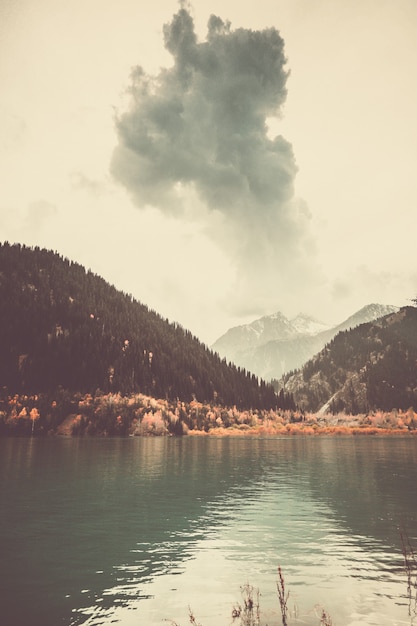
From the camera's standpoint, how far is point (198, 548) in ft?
82.7

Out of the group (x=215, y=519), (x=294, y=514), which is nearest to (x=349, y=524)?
(x=294, y=514)

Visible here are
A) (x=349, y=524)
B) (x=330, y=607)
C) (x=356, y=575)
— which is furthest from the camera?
(x=349, y=524)

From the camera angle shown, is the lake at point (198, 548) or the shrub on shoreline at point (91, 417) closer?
the lake at point (198, 548)

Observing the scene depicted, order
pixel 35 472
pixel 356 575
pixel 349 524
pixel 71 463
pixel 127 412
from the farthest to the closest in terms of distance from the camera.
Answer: pixel 127 412, pixel 71 463, pixel 35 472, pixel 349 524, pixel 356 575

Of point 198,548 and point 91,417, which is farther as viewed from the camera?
point 91,417

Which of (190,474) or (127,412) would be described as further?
(127,412)

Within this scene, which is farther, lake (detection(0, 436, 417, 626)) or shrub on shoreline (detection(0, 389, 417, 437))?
shrub on shoreline (detection(0, 389, 417, 437))

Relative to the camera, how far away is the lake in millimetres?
16516

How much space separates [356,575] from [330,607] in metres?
4.30

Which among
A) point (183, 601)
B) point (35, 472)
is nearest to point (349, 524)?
point (183, 601)

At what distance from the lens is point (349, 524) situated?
102ft

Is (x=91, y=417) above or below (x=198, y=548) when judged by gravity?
above

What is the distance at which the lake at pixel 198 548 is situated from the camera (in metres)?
16.5

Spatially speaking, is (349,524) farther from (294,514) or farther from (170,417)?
(170,417)
